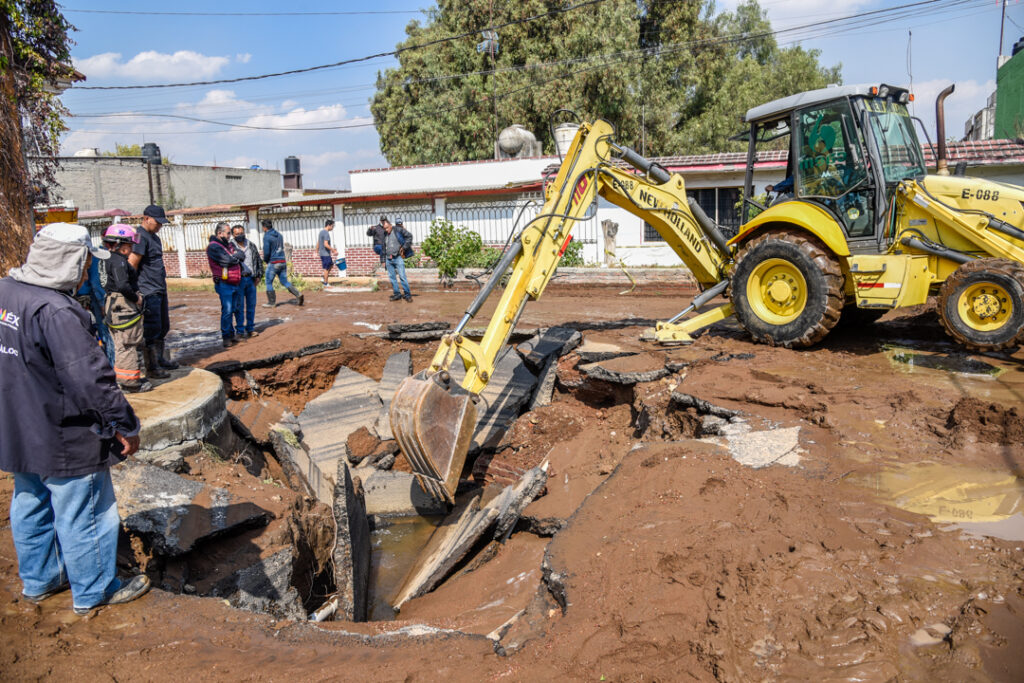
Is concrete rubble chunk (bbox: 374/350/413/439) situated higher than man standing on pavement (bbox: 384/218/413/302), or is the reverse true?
man standing on pavement (bbox: 384/218/413/302)

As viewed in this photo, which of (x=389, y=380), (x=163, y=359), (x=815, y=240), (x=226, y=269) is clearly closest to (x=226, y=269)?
(x=226, y=269)

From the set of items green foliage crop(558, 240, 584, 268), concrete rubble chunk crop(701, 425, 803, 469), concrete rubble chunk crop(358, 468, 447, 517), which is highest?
green foliage crop(558, 240, 584, 268)

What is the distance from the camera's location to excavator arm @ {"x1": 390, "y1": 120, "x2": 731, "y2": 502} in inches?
200

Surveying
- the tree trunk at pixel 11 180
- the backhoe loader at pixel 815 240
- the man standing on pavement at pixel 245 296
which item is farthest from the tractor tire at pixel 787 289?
the tree trunk at pixel 11 180

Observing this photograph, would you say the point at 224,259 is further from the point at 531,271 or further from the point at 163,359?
the point at 531,271

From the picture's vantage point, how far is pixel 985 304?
20.1ft

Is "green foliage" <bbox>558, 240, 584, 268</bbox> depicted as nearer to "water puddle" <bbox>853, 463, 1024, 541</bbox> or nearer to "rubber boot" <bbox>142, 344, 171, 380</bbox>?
"rubber boot" <bbox>142, 344, 171, 380</bbox>

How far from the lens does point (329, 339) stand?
9.73 metres

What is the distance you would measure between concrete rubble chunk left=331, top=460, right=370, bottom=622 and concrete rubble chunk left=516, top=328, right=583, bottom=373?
3.04 metres

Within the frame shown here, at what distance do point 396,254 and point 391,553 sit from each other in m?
7.95

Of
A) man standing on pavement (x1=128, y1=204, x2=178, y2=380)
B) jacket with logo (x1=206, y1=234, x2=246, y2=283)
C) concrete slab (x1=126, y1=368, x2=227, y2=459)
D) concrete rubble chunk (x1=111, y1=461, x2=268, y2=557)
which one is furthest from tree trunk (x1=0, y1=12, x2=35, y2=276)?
concrete rubble chunk (x1=111, y1=461, x2=268, y2=557)

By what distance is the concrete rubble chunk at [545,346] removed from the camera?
8445 millimetres

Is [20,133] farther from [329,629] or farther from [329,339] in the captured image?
[329,629]

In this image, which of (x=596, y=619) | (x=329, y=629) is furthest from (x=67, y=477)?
(x=596, y=619)
